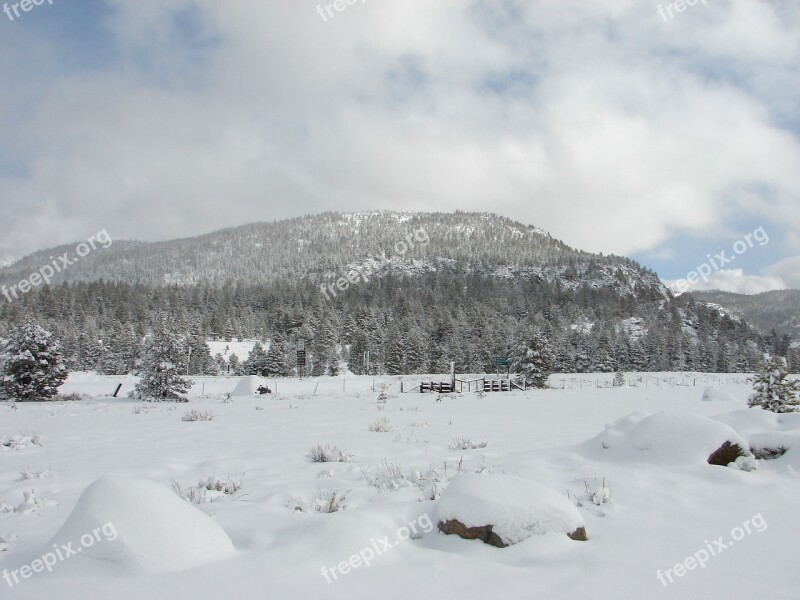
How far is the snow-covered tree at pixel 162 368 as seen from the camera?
955 inches

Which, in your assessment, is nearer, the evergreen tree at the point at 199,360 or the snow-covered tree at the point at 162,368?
the snow-covered tree at the point at 162,368

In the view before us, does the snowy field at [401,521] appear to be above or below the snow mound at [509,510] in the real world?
below

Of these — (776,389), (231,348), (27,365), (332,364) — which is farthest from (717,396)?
(231,348)

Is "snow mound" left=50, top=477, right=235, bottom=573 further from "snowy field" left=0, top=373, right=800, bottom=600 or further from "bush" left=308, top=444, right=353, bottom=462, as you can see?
"bush" left=308, top=444, right=353, bottom=462

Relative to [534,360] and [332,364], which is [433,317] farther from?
[534,360]

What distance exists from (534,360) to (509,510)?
39.5 m

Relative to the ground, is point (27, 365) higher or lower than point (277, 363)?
higher

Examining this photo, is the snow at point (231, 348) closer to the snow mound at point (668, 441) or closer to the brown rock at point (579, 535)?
the snow mound at point (668, 441)

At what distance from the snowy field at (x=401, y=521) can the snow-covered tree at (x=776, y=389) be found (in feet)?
12.6

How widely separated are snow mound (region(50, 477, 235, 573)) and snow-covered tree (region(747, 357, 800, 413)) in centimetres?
1183

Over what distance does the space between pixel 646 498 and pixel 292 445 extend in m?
5.86

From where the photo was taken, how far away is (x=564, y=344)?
7738cm

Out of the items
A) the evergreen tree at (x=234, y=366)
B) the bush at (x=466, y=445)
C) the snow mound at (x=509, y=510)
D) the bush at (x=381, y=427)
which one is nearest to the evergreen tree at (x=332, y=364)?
the evergreen tree at (x=234, y=366)

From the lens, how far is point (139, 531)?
9.46 feet
